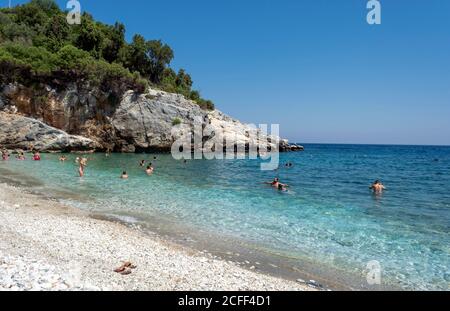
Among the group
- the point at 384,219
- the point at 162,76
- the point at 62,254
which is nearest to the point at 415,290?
the point at 384,219

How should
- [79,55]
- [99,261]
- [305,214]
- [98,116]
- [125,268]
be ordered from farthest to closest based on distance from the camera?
[98,116]
[79,55]
[305,214]
[99,261]
[125,268]

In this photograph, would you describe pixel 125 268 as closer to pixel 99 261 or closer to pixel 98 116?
pixel 99 261

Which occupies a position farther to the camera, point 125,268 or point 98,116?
point 98,116

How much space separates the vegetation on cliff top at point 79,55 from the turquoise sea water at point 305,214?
900 inches

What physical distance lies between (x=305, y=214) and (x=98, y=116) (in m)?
39.8

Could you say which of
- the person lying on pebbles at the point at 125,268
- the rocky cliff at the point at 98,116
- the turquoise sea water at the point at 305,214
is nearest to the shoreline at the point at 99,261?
the person lying on pebbles at the point at 125,268

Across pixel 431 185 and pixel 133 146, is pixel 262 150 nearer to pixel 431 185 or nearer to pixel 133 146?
pixel 133 146

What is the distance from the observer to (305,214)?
48.3ft

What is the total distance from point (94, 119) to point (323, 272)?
44.7 metres

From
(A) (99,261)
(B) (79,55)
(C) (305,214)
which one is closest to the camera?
(A) (99,261)

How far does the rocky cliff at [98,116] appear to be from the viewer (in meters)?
42.6

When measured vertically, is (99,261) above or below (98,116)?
below

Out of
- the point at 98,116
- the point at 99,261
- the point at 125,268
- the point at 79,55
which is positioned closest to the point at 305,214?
the point at 125,268

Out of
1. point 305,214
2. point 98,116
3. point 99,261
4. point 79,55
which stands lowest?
point 305,214
